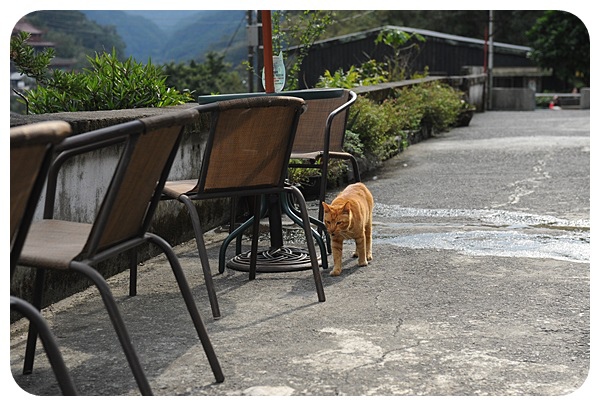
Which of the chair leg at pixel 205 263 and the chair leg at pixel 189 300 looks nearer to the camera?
the chair leg at pixel 189 300

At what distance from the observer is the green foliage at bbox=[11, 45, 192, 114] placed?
20.5ft

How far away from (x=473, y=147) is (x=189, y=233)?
749 centimetres

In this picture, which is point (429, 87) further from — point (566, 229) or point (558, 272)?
point (558, 272)

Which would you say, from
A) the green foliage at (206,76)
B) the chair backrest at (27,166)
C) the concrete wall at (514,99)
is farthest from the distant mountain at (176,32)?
the chair backrest at (27,166)

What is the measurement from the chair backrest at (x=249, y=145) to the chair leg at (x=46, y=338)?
189 cm

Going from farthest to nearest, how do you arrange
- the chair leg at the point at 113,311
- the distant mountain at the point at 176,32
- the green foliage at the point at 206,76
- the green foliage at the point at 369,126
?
1. the distant mountain at the point at 176,32
2. the green foliage at the point at 206,76
3. the green foliage at the point at 369,126
4. the chair leg at the point at 113,311

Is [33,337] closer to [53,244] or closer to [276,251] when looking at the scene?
[53,244]

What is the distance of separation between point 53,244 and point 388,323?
1559 mm

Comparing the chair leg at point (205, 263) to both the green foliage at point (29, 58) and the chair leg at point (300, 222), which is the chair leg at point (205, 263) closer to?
the chair leg at point (300, 222)

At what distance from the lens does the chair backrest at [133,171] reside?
2.72 m

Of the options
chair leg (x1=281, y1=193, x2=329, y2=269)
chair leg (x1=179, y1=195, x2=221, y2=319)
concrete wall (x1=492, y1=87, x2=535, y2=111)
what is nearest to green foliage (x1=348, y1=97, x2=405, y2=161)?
chair leg (x1=281, y1=193, x2=329, y2=269)

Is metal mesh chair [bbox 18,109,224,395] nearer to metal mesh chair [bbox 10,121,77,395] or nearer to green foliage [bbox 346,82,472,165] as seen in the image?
metal mesh chair [bbox 10,121,77,395]

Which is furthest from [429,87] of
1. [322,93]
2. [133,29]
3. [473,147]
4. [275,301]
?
[133,29]

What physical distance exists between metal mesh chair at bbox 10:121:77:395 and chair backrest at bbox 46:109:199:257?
22 centimetres
